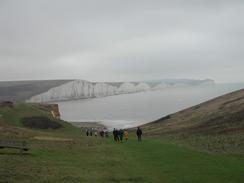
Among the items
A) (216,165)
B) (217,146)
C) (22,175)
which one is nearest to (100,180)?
(22,175)

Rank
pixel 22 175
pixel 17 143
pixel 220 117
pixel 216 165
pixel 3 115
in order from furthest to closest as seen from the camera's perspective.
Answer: pixel 3 115 → pixel 220 117 → pixel 17 143 → pixel 216 165 → pixel 22 175

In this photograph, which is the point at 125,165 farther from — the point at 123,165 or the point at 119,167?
the point at 119,167

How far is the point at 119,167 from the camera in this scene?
2027 cm

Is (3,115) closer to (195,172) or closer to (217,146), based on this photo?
(217,146)

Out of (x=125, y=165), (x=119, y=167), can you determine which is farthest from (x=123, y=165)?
(x=119, y=167)

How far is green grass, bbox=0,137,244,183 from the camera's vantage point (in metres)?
16.9

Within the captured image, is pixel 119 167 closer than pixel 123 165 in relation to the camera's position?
Yes

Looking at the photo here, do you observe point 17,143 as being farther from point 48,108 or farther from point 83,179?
point 48,108

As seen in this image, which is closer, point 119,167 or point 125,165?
point 119,167

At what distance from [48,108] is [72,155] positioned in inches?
2296

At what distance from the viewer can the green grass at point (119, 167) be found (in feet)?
55.4

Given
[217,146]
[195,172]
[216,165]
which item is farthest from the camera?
[217,146]

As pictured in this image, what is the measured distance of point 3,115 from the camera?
54.6 m

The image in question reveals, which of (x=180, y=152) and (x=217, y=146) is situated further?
(x=217, y=146)
